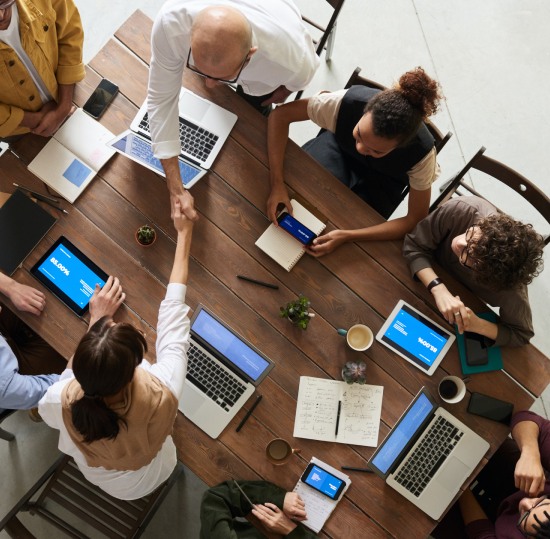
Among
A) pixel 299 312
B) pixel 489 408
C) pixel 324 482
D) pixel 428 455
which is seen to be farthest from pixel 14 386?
pixel 489 408

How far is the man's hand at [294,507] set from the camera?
1.96 meters

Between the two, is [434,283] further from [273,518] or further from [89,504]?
[89,504]

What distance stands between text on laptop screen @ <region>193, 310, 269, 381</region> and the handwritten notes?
0.18 meters

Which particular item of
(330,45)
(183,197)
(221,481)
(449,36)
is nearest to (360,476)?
(221,481)

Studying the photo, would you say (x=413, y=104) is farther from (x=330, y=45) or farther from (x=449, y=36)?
(x=449, y=36)

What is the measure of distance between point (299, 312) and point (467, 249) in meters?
0.65

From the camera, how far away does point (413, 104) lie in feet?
6.39

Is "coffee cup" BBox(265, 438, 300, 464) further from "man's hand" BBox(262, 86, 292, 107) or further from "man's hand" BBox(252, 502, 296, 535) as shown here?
"man's hand" BBox(262, 86, 292, 107)

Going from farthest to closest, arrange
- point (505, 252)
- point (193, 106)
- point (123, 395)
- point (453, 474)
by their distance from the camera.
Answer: point (193, 106), point (453, 474), point (505, 252), point (123, 395)

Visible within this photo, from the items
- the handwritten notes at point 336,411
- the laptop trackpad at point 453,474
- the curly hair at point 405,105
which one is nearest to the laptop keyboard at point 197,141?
the curly hair at point 405,105

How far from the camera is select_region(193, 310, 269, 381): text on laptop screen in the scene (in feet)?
6.86

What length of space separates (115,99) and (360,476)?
1.78 metres

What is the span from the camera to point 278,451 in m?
2.04

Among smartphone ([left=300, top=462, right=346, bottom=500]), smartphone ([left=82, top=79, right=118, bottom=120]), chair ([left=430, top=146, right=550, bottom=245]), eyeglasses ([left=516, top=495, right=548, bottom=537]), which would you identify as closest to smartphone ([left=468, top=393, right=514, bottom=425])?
eyeglasses ([left=516, top=495, right=548, bottom=537])
